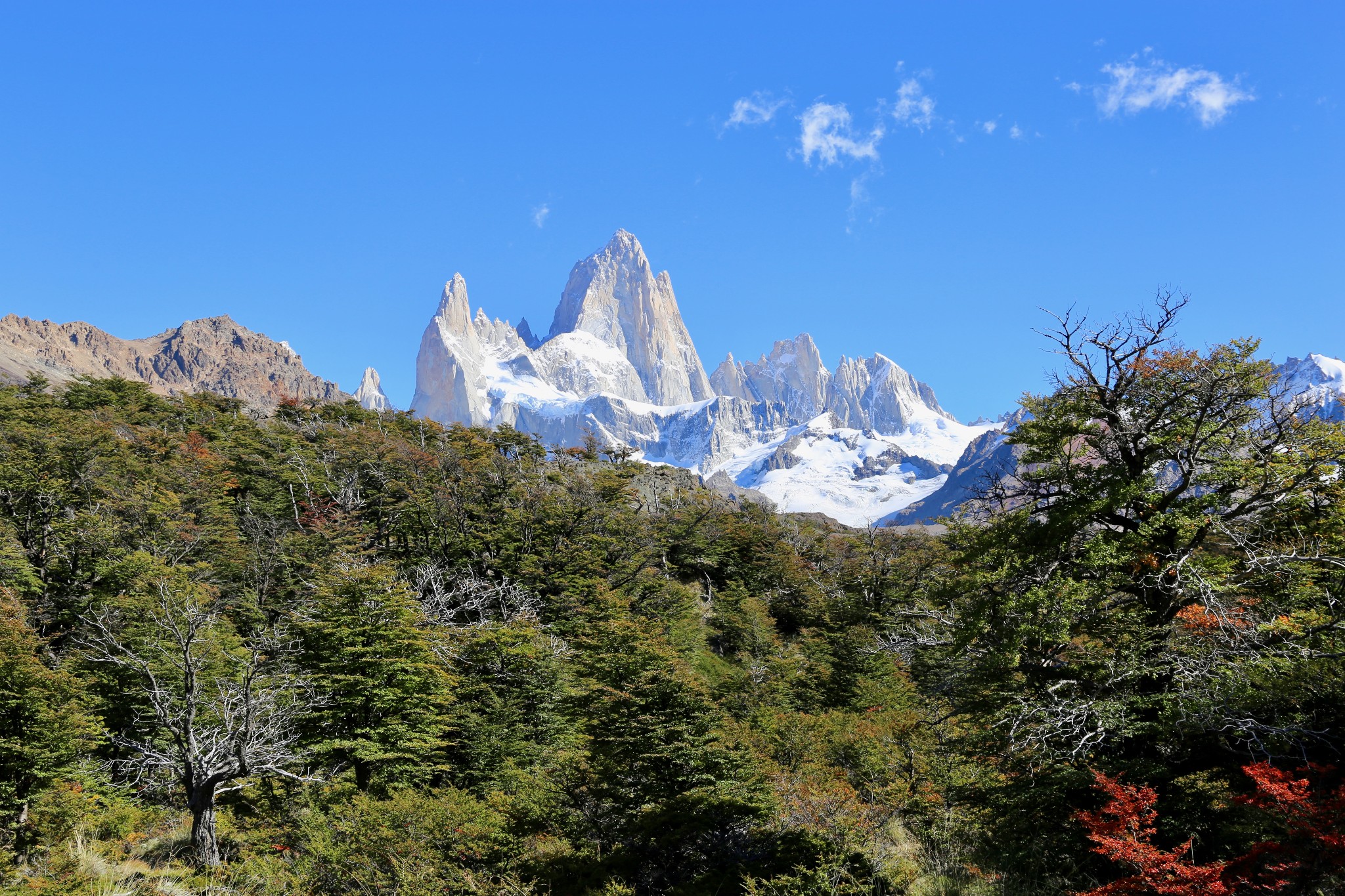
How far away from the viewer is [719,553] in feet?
171

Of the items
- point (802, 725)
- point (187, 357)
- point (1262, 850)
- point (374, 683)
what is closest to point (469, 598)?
point (374, 683)

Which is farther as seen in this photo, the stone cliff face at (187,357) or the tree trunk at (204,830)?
the stone cliff face at (187,357)

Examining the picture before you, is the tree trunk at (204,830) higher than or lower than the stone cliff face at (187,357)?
lower

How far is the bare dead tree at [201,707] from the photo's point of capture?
487 inches

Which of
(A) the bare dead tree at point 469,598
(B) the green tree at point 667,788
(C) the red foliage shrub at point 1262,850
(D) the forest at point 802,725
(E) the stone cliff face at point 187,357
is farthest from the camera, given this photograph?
(E) the stone cliff face at point 187,357

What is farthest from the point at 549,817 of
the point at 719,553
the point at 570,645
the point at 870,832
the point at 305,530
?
the point at 719,553

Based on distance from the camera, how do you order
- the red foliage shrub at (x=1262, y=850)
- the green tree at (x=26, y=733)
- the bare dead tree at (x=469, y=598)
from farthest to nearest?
1. the bare dead tree at (x=469, y=598)
2. the green tree at (x=26, y=733)
3. the red foliage shrub at (x=1262, y=850)

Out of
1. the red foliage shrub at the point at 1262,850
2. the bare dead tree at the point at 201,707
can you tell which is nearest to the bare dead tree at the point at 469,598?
the bare dead tree at the point at 201,707

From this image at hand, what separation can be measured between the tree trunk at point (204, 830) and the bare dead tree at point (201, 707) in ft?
0.04

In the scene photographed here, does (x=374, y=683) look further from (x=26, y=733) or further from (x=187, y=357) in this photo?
(x=187, y=357)

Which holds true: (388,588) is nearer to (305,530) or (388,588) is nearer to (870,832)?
(870,832)

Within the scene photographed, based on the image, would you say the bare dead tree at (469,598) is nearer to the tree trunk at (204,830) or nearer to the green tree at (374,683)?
the green tree at (374,683)

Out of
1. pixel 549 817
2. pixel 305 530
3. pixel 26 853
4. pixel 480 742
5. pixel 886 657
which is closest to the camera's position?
pixel 26 853

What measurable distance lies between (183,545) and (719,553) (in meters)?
34.9
